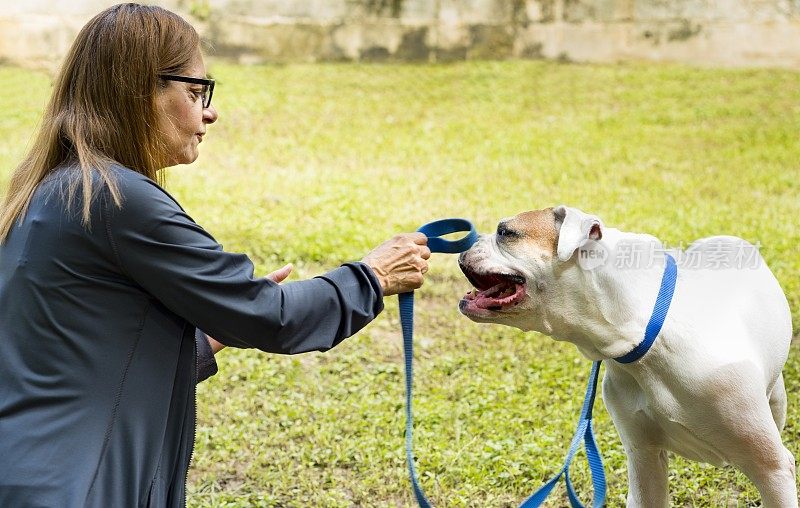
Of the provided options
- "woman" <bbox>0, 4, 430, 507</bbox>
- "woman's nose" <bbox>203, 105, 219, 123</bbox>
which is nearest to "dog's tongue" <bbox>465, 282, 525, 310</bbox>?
"woman" <bbox>0, 4, 430, 507</bbox>

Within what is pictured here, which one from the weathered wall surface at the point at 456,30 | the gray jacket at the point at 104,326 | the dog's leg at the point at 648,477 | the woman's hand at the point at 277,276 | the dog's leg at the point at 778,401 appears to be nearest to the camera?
the gray jacket at the point at 104,326

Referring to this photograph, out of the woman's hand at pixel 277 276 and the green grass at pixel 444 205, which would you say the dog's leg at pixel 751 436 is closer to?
the green grass at pixel 444 205

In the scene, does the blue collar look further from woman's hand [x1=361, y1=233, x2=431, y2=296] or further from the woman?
the woman

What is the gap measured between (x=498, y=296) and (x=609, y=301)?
34cm

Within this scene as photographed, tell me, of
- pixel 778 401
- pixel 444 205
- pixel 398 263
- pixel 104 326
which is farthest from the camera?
pixel 444 205

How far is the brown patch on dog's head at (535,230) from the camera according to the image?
3.11m

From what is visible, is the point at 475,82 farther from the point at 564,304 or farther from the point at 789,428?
the point at 564,304

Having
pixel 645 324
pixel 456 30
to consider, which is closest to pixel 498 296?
pixel 645 324

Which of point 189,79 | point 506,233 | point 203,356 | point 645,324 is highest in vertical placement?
point 189,79

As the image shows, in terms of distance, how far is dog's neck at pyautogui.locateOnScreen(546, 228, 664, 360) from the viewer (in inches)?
120

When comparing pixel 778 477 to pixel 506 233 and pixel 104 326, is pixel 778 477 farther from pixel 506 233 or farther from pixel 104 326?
pixel 104 326

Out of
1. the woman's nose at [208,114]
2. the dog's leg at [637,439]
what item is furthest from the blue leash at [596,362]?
the woman's nose at [208,114]

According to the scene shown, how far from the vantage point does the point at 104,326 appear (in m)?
2.61

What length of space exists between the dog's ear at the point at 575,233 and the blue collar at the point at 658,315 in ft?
0.89
